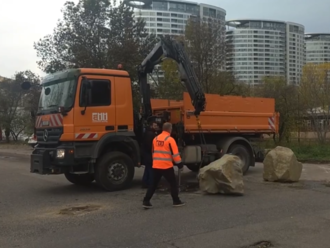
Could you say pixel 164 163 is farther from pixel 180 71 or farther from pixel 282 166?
pixel 180 71

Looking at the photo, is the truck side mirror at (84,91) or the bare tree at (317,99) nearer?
the truck side mirror at (84,91)

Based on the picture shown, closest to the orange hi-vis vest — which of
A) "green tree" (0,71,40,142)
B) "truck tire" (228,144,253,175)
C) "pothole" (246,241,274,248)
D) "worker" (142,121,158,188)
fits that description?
"worker" (142,121,158,188)

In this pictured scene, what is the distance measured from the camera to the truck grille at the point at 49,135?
9844mm

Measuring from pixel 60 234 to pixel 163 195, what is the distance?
355cm

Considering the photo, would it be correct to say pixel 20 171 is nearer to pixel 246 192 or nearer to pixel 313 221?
pixel 246 192

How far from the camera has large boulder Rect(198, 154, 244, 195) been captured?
30.6ft

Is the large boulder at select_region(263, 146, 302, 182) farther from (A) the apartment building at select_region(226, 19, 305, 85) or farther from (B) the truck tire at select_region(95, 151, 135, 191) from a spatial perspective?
(A) the apartment building at select_region(226, 19, 305, 85)

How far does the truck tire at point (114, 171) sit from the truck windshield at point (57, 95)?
1.55m

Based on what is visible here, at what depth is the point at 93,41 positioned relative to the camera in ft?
77.6

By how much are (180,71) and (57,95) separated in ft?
11.7

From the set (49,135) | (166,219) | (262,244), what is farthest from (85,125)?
(262,244)

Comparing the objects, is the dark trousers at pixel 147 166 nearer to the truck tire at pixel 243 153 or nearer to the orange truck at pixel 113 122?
the orange truck at pixel 113 122

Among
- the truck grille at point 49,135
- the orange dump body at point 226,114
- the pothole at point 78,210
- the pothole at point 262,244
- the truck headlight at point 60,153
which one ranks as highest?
the orange dump body at point 226,114

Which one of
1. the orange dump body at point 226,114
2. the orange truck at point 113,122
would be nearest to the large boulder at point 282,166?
the orange truck at point 113,122
